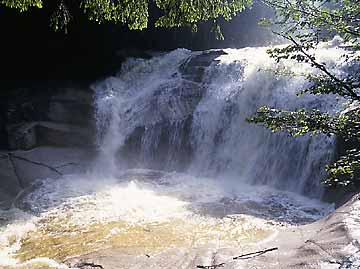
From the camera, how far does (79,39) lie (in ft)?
48.1

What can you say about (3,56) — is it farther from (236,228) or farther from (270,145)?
(236,228)

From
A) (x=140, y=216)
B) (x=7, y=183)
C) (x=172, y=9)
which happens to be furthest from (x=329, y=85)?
(x=7, y=183)

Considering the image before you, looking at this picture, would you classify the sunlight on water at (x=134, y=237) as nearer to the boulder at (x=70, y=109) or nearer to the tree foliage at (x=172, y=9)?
the tree foliage at (x=172, y=9)

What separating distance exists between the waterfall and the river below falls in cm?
61

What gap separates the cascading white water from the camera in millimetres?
6582

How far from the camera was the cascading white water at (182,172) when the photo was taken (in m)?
6.58

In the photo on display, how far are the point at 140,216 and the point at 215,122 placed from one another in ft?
14.2

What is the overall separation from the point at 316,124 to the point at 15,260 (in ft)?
15.9

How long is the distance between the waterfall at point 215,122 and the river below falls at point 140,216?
0.61 m

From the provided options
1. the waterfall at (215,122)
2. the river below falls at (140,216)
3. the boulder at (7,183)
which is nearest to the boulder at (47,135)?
the waterfall at (215,122)

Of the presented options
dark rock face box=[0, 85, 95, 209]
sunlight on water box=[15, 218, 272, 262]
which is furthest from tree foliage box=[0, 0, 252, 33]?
dark rock face box=[0, 85, 95, 209]

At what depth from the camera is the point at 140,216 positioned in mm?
7559

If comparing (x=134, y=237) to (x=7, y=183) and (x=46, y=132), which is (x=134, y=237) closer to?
(x=7, y=183)

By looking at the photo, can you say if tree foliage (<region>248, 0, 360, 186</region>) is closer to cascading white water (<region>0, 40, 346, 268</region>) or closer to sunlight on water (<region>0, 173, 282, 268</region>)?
cascading white water (<region>0, 40, 346, 268</region>)
